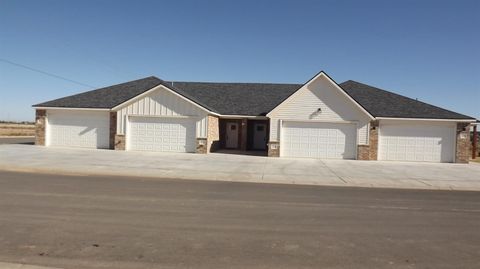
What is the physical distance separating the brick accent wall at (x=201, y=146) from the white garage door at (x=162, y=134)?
378 millimetres

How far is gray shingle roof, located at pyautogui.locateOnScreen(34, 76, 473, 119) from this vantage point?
24875 millimetres

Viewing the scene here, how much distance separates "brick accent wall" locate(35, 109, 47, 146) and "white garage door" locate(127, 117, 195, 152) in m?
6.26

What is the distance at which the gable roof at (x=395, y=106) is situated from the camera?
24109mm

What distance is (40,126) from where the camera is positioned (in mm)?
26688

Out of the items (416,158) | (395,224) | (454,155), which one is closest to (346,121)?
(416,158)

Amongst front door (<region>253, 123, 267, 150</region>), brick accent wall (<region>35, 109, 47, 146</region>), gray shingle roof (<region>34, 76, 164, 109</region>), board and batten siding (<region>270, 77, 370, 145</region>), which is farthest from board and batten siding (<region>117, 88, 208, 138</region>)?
front door (<region>253, 123, 267, 150</region>)

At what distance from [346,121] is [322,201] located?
14841 millimetres

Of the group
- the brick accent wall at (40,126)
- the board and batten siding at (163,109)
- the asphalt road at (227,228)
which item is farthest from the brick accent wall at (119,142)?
the asphalt road at (227,228)

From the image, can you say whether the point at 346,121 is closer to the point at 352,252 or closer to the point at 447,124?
the point at 447,124

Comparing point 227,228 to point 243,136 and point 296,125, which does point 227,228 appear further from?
point 243,136

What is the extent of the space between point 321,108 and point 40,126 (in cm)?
1849

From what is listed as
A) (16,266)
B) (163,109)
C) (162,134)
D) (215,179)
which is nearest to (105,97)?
(163,109)

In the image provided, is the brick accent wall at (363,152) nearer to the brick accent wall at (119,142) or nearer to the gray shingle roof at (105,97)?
the gray shingle roof at (105,97)

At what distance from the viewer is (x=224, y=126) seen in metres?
29.6
